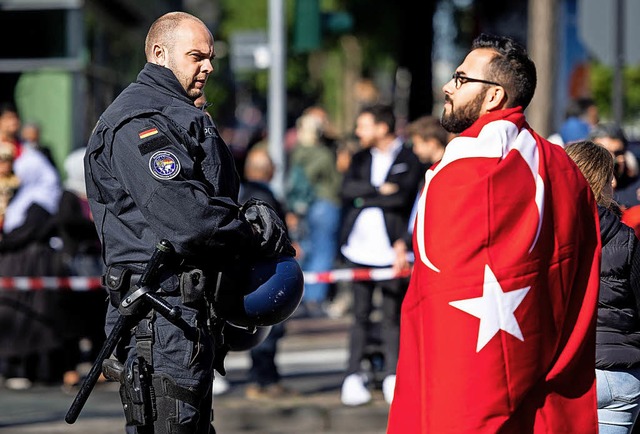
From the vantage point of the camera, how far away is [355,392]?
9.13m

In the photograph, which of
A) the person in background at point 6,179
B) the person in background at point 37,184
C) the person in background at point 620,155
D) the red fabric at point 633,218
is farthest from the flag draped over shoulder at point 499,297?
the person in background at point 6,179

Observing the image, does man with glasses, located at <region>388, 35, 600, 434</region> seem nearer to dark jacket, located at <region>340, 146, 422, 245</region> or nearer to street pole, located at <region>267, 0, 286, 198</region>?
dark jacket, located at <region>340, 146, 422, 245</region>

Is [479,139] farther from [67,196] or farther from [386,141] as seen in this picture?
[67,196]

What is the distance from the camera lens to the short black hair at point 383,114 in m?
9.44

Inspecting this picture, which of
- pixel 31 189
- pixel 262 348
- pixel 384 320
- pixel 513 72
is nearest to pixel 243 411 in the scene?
pixel 262 348

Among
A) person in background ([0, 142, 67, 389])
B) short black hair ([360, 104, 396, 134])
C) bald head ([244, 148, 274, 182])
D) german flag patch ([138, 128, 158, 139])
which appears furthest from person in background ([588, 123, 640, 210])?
person in background ([0, 142, 67, 389])

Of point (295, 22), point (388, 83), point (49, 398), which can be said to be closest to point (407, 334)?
point (49, 398)

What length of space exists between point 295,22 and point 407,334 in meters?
9.75

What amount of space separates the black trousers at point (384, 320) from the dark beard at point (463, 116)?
15.2ft

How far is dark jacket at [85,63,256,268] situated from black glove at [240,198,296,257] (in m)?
0.08

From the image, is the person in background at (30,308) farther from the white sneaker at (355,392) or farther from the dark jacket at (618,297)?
the dark jacket at (618,297)

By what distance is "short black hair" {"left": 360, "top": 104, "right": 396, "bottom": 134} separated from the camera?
944 cm

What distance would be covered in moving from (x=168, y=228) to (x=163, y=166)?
22cm

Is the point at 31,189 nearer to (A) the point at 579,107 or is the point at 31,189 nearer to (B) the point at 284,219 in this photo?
(B) the point at 284,219
